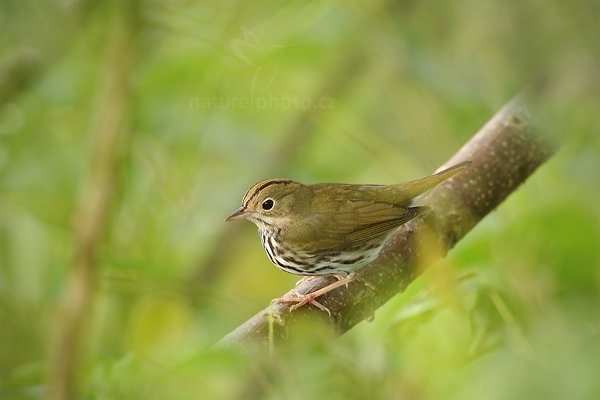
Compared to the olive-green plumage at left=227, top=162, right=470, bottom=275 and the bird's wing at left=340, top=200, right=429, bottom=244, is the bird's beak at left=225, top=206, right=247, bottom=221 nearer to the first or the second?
the olive-green plumage at left=227, top=162, right=470, bottom=275

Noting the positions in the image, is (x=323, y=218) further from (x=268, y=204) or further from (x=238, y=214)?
(x=238, y=214)

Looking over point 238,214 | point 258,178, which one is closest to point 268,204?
point 238,214

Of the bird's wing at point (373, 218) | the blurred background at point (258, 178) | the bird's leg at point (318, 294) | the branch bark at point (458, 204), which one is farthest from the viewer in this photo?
the bird's wing at point (373, 218)

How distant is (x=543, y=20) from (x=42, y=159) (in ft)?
8.30

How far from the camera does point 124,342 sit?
3.54 meters

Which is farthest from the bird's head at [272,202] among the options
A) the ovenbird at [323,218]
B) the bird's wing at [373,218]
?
the bird's wing at [373,218]

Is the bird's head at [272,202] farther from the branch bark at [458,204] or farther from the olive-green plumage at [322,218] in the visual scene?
the branch bark at [458,204]

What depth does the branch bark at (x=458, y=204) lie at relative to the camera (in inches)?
105

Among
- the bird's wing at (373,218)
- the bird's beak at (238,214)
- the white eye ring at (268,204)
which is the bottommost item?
the bird's wing at (373,218)

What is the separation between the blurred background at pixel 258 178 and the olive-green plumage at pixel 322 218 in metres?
0.18

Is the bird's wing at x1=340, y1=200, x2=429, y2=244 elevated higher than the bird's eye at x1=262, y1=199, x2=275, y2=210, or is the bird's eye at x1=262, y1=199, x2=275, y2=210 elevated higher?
the bird's eye at x1=262, y1=199, x2=275, y2=210

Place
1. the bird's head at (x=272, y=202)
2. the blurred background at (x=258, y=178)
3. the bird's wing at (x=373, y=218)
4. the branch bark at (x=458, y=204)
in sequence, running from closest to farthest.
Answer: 1. the blurred background at (x=258, y=178)
2. the branch bark at (x=458, y=204)
3. the bird's wing at (x=373, y=218)
4. the bird's head at (x=272, y=202)

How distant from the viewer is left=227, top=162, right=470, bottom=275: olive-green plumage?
10.4 ft

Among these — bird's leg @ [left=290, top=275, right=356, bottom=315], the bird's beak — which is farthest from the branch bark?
the bird's beak
